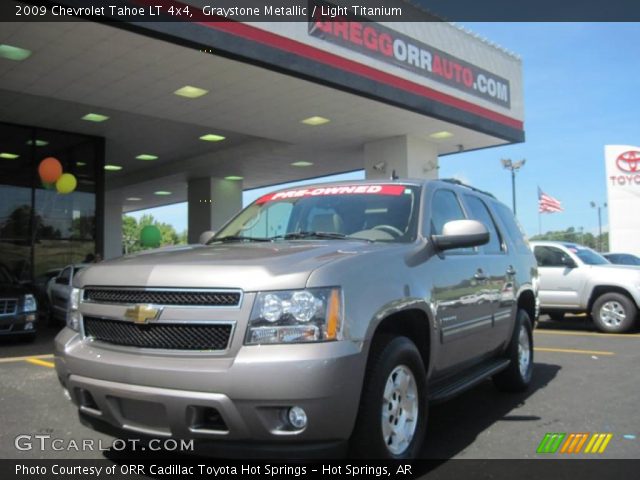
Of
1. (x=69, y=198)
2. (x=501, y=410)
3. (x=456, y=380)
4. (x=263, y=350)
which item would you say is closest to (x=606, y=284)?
(x=501, y=410)

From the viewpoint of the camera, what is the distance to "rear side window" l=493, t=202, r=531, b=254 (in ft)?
20.4

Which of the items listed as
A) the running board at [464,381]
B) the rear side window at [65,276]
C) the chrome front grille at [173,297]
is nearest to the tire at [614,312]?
the running board at [464,381]

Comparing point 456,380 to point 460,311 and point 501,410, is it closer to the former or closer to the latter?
point 460,311

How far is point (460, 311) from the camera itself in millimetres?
4383

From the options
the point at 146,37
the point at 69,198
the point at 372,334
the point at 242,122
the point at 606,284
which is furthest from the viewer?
the point at 69,198

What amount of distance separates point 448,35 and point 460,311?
12.0 m

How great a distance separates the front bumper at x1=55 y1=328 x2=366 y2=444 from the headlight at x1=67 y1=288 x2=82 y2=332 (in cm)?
68

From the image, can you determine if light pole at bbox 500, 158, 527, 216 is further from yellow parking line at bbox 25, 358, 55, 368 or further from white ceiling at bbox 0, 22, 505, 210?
yellow parking line at bbox 25, 358, 55, 368

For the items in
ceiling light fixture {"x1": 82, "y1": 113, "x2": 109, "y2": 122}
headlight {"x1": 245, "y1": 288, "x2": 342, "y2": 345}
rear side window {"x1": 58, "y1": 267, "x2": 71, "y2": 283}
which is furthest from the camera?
ceiling light fixture {"x1": 82, "y1": 113, "x2": 109, "y2": 122}

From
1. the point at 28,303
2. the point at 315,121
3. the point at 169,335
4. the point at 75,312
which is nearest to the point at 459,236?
the point at 169,335

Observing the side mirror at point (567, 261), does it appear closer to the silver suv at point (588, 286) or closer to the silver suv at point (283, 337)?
the silver suv at point (588, 286)

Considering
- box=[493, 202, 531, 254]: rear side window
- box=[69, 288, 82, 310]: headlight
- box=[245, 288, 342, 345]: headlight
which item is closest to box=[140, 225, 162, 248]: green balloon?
box=[493, 202, 531, 254]: rear side window

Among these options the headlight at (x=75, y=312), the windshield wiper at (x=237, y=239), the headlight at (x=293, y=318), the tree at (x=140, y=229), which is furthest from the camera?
the tree at (x=140, y=229)

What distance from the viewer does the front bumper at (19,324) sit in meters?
9.72
